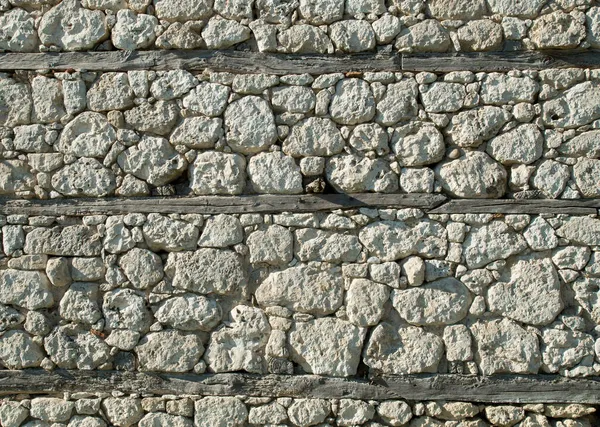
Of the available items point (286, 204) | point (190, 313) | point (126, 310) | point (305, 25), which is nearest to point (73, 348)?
point (126, 310)

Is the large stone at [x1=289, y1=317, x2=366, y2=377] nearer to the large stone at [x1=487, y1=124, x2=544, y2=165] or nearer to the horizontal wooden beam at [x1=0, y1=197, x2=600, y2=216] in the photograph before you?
the horizontal wooden beam at [x1=0, y1=197, x2=600, y2=216]

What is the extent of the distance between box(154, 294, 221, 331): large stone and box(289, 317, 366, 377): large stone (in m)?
0.54

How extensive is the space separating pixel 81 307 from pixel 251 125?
5.42ft

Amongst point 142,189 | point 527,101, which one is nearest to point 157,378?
point 142,189

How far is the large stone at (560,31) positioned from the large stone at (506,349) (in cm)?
182

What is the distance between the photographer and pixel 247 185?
444 cm

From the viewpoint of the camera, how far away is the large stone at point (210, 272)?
4340 mm

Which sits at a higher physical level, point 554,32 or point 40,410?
point 554,32

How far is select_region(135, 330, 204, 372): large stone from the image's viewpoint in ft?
14.3

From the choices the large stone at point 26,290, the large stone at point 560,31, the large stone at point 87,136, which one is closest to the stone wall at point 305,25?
the large stone at point 560,31

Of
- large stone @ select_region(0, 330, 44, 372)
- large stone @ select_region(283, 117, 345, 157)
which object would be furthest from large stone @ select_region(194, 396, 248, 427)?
large stone @ select_region(283, 117, 345, 157)

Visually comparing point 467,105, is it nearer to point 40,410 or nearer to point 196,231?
point 196,231

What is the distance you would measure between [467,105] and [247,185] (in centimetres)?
154

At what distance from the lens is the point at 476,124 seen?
170 inches
